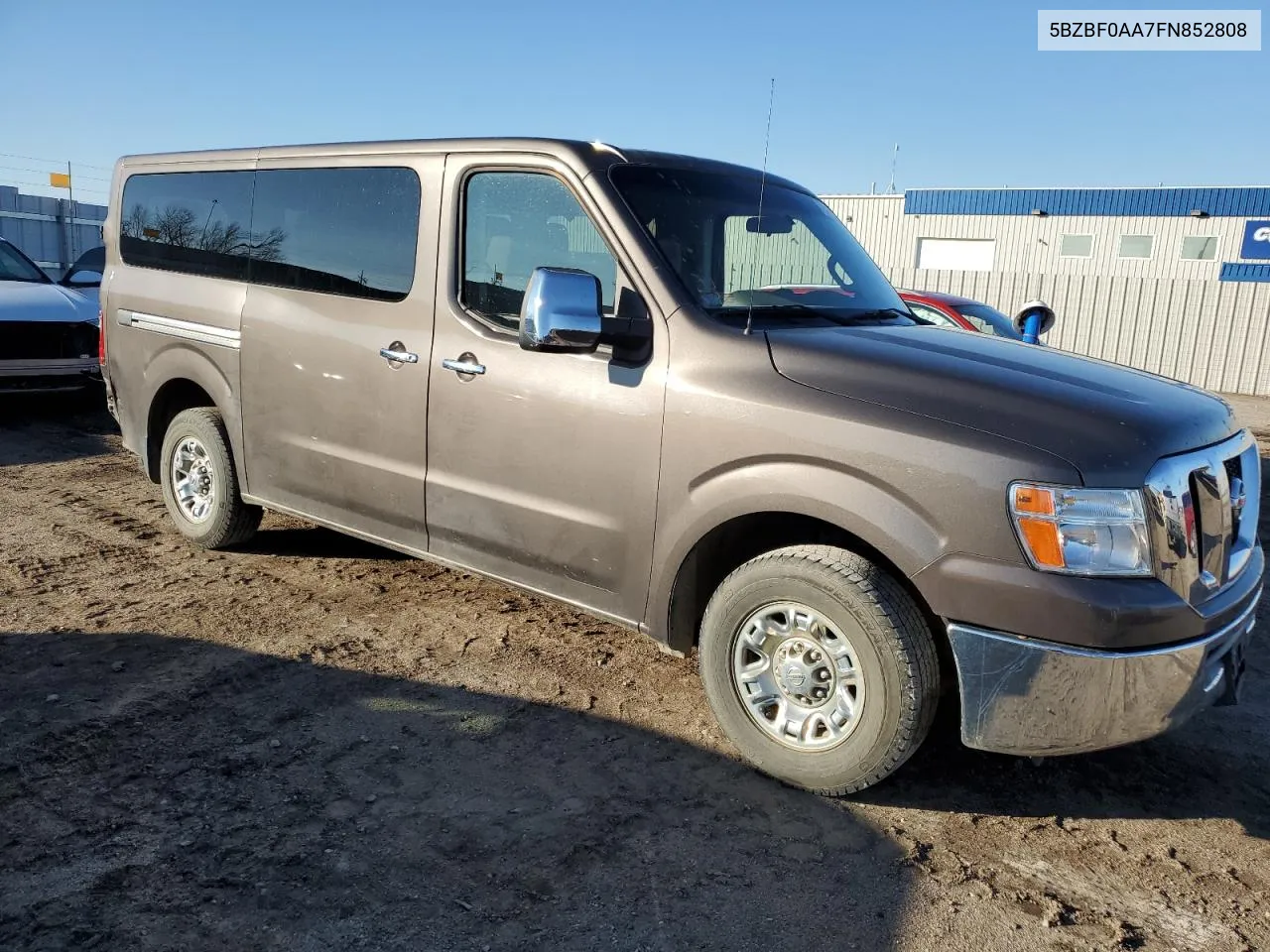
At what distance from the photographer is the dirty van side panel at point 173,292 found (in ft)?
16.6

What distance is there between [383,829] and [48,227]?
2126cm

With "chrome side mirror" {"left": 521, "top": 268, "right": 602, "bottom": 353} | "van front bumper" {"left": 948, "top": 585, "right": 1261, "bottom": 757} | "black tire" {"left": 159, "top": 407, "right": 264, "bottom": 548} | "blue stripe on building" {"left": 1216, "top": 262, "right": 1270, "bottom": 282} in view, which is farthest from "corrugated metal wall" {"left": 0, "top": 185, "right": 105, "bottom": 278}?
"blue stripe on building" {"left": 1216, "top": 262, "right": 1270, "bottom": 282}

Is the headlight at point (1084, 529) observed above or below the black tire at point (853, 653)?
above

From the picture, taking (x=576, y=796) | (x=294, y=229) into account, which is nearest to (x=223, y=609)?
(x=294, y=229)

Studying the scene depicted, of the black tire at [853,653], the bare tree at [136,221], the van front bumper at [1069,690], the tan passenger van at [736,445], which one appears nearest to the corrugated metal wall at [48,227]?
the bare tree at [136,221]

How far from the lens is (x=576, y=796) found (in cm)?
319

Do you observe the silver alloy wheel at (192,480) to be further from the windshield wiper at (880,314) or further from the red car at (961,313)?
the red car at (961,313)

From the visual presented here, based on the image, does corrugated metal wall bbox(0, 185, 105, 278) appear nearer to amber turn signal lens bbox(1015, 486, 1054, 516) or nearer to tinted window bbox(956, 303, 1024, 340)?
tinted window bbox(956, 303, 1024, 340)

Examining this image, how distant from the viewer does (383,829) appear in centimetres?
295

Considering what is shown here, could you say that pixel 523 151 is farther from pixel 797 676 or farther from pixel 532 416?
pixel 797 676

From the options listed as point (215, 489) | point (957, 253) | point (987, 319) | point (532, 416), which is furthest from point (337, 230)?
point (957, 253)

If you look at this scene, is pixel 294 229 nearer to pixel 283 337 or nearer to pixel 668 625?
pixel 283 337

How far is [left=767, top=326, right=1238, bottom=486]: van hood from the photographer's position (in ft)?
9.20

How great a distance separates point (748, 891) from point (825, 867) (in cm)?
28
